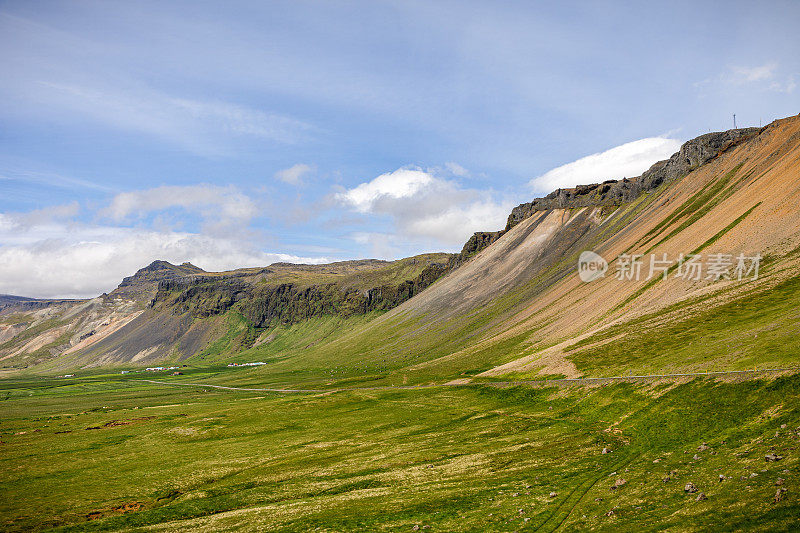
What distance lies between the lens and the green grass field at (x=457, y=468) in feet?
94.7

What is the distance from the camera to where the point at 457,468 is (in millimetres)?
45000

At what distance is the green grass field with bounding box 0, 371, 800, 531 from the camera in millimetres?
28859

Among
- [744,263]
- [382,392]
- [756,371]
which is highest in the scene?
[744,263]

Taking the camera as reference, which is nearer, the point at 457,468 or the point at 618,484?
the point at 618,484

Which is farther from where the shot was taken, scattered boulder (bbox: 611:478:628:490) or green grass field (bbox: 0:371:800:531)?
scattered boulder (bbox: 611:478:628:490)

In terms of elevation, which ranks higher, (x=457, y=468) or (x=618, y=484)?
(x=618, y=484)

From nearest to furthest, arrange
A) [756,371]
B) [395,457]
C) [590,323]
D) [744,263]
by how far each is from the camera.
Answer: [756,371] → [395,457] → [744,263] → [590,323]

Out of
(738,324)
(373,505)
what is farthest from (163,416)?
(738,324)

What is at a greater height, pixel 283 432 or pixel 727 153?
pixel 727 153

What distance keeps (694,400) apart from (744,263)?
63827 mm

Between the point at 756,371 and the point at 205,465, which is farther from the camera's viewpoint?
the point at 205,465

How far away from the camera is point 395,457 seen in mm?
53125

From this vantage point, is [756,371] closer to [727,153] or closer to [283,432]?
[283,432]

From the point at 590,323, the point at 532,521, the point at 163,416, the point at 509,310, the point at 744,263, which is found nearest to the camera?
the point at 532,521
